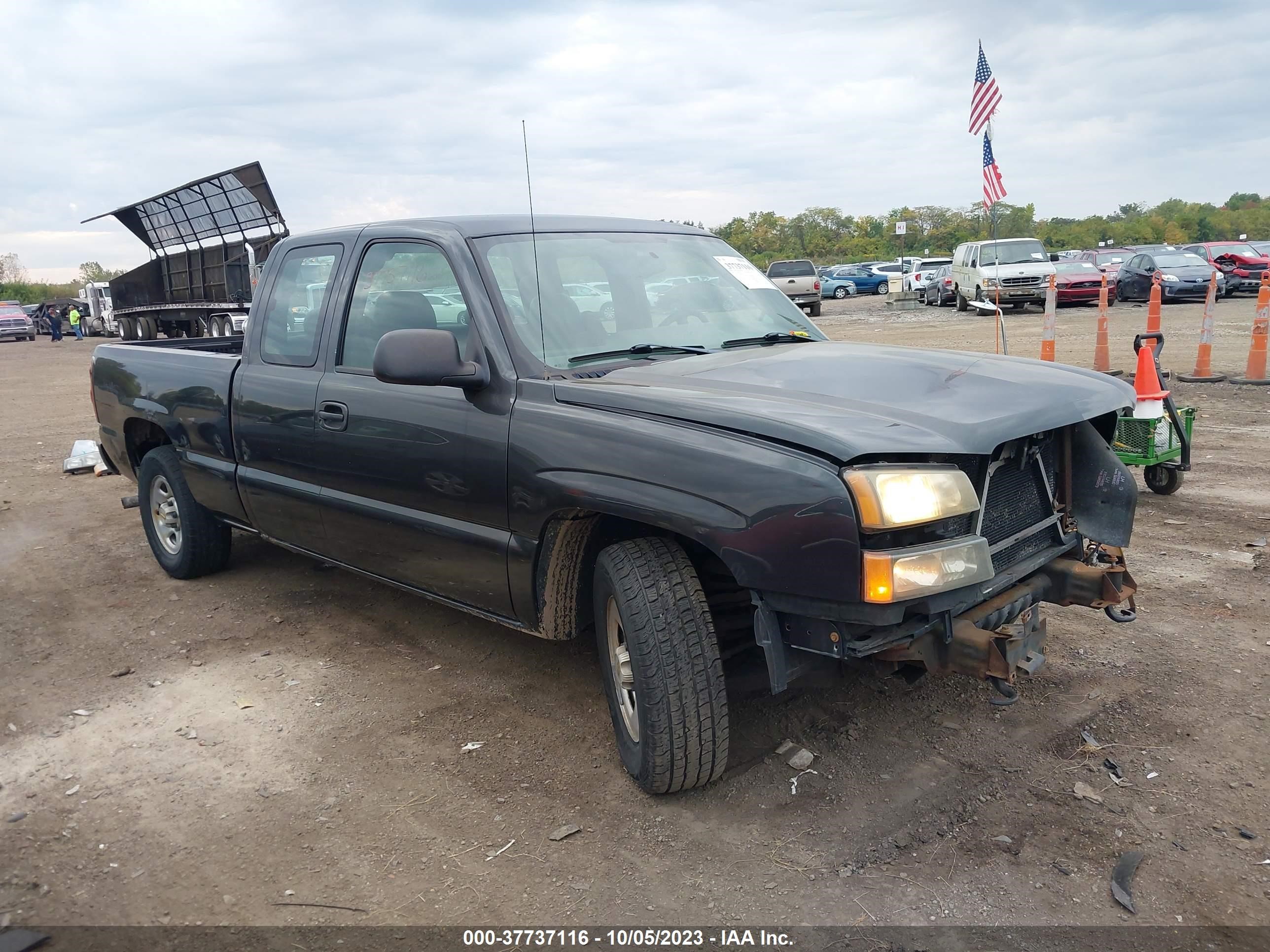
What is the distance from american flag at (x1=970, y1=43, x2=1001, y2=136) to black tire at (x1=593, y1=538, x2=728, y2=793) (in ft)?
30.5

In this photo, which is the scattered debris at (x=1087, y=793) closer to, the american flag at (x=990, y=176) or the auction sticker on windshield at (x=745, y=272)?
the auction sticker on windshield at (x=745, y=272)

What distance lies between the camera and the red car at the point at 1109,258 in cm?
2897

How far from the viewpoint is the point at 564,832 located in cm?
301

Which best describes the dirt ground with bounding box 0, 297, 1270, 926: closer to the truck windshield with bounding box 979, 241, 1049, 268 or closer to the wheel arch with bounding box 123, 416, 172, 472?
the wheel arch with bounding box 123, 416, 172, 472

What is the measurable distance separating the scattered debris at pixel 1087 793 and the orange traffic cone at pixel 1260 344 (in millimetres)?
9539

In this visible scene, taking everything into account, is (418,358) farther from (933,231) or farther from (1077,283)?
(933,231)

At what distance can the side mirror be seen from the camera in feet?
10.6

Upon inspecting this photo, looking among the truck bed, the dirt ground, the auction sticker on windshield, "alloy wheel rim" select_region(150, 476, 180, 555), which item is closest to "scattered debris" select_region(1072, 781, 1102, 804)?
the dirt ground

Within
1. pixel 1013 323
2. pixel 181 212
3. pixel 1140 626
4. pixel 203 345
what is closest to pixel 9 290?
pixel 181 212

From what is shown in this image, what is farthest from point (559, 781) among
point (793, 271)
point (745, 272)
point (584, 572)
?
point (793, 271)

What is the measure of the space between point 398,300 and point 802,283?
2867cm

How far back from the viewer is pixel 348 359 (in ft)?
13.5

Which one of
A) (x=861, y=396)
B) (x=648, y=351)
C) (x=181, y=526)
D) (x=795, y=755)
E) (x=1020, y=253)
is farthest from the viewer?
(x=1020, y=253)

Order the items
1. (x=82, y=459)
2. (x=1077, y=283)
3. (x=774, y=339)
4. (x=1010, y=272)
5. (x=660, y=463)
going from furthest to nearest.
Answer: (x=1077, y=283) < (x=1010, y=272) < (x=82, y=459) < (x=774, y=339) < (x=660, y=463)
